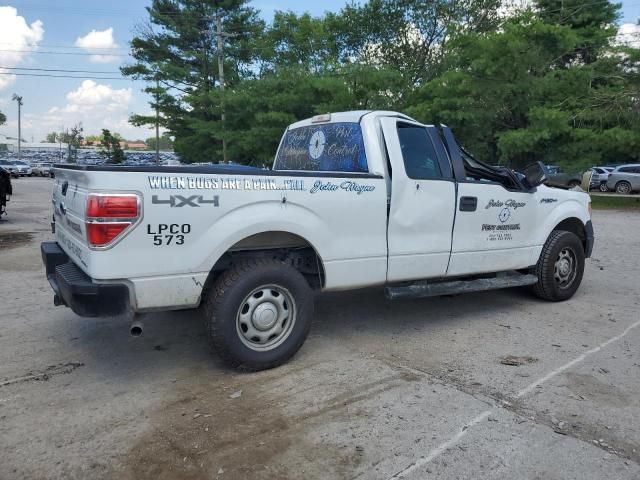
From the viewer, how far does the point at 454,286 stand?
200 inches

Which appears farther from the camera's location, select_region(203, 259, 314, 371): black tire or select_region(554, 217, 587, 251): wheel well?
select_region(554, 217, 587, 251): wheel well

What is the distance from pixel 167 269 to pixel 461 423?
2.12 meters

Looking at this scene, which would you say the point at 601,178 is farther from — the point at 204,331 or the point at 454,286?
the point at 204,331

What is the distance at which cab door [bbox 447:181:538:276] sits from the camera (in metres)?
5.09

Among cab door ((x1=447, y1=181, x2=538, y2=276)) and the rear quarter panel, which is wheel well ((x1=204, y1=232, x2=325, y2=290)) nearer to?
the rear quarter panel

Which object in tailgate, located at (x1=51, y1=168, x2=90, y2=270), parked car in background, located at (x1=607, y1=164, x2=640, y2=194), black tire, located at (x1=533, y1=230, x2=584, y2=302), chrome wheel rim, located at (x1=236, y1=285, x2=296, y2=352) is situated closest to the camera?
tailgate, located at (x1=51, y1=168, x2=90, y2=270)

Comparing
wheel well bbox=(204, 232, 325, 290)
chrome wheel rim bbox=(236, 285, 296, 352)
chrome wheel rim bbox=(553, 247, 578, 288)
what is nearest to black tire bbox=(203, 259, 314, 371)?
chrome wheel rim bbox=(236, 285, 296, 352)

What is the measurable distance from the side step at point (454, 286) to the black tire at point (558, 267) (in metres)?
0.23

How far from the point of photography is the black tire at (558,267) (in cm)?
598

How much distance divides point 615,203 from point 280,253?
72.3ft

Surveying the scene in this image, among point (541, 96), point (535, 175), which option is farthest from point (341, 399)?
point (541, 96)

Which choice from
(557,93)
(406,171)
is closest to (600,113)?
(557,93)

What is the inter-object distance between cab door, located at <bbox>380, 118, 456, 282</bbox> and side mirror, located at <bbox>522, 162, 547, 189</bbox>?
1.14m

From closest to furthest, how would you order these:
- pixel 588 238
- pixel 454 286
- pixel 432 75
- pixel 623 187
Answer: pixel 454 286 < pixel 588 238 < pixel 623 187 < pixel 432 75
